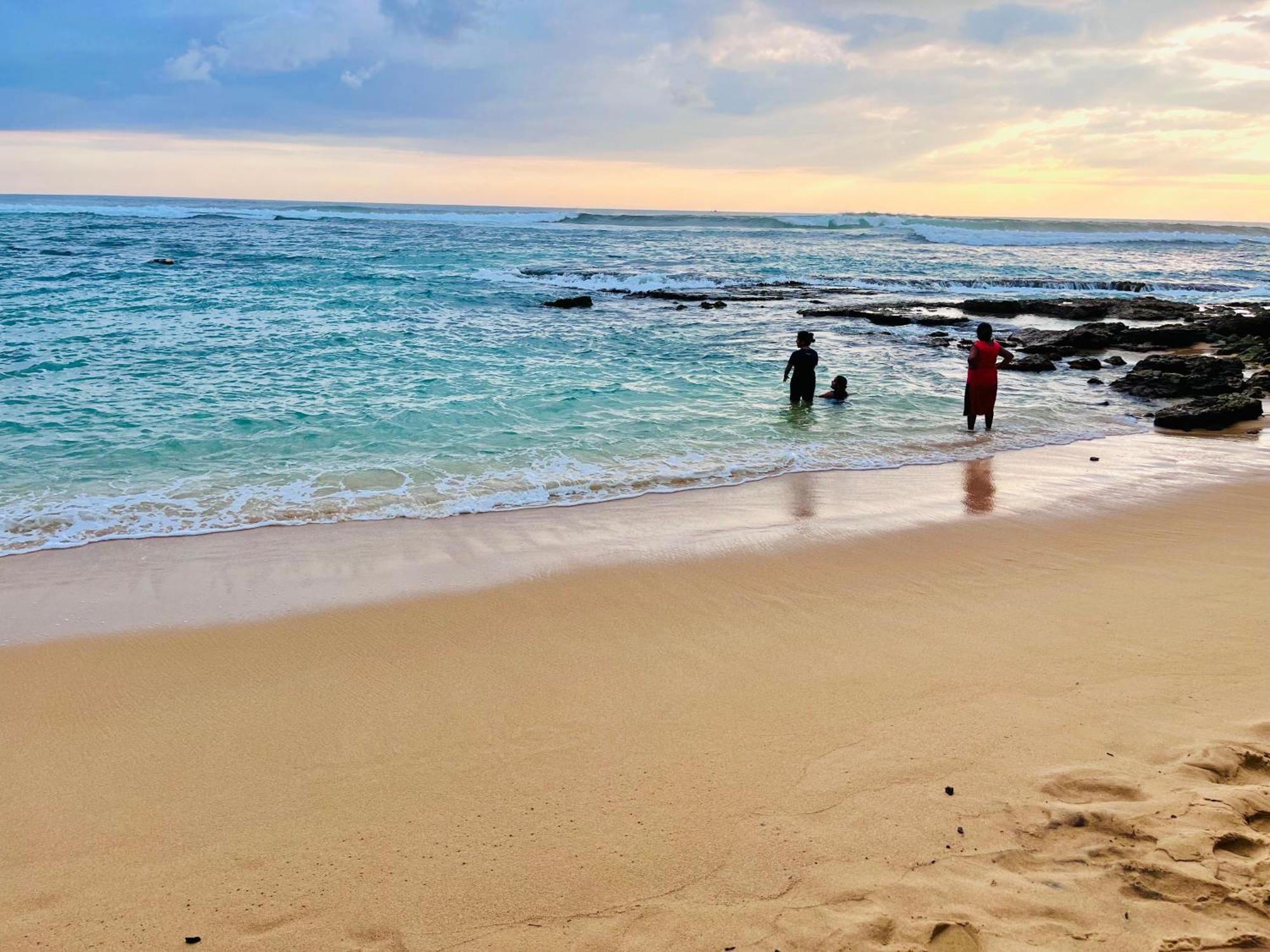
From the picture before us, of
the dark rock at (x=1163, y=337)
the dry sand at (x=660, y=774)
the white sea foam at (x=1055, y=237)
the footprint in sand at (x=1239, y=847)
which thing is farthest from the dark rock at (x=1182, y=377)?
the white sea foam at (x=1055, y=237)

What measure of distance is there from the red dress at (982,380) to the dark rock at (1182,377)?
13.3ft

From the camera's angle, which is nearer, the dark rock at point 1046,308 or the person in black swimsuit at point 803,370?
the person in black swimsuit at point 803,370

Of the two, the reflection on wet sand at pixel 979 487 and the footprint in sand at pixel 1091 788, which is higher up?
the reflection on wet sand at pixel 979 487

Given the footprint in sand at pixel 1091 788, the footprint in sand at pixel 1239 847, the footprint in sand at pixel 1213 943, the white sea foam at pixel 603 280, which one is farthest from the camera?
the white sea foam at pixel 603 280

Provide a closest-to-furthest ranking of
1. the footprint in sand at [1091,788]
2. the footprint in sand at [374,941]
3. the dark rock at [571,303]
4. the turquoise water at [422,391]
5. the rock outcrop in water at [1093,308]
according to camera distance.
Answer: the footprint in sand at [374,941] < the footprint in sand at [1091,788] < the turquoise water at [422,391] < the rock outcrop in water at [1093,308] < the dark rock at [571,303]

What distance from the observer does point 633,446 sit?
31.2 ft

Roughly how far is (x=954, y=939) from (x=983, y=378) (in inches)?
362

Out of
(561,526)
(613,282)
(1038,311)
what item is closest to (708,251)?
(613,282)

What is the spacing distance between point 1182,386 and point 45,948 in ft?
48.4

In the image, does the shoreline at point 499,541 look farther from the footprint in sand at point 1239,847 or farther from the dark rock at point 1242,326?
the dark rock at point 1242,326

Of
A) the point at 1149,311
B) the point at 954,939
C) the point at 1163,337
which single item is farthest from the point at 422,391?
the point at 1149,311

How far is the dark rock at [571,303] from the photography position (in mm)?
23484

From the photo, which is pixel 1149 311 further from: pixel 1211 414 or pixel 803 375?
pixel 803 375

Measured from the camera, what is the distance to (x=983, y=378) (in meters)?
10.6
